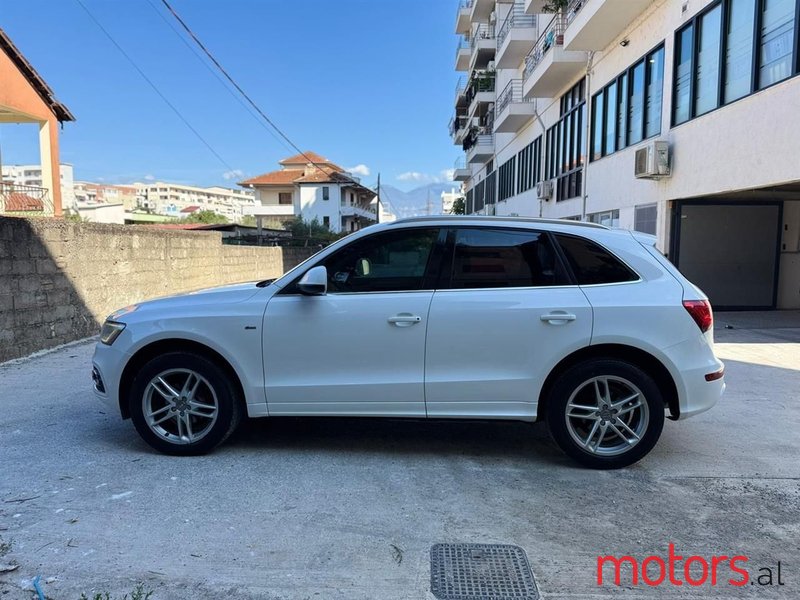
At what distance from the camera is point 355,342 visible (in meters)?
4.04

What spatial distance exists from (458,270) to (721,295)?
446 inches

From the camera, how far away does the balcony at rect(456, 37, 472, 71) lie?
42.1m

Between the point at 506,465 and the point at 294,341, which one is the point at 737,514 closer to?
the point at 506,465

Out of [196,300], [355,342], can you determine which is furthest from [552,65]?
[196,300]

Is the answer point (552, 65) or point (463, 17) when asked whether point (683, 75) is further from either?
point (463, 17)

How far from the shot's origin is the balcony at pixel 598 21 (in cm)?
1252

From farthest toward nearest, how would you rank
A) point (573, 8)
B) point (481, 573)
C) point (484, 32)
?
point (484, 32), point (573, 8), point (481, 573)

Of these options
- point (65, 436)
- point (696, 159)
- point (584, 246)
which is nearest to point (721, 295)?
point (696, 159)

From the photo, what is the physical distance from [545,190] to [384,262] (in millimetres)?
17400

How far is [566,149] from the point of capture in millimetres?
18781

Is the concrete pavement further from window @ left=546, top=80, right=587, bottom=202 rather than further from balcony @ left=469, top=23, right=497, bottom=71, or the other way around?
balcony @ left=469, top=23, right=497, bottom=71

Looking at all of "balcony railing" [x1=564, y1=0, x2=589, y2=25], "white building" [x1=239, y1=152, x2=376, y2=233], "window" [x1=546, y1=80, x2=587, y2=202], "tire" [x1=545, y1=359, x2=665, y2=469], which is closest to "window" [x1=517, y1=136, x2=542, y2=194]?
"window" [x1=546, y1=80, x2=587, y2=202]

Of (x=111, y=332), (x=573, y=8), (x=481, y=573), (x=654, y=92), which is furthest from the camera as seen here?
(x=573, y=8)
